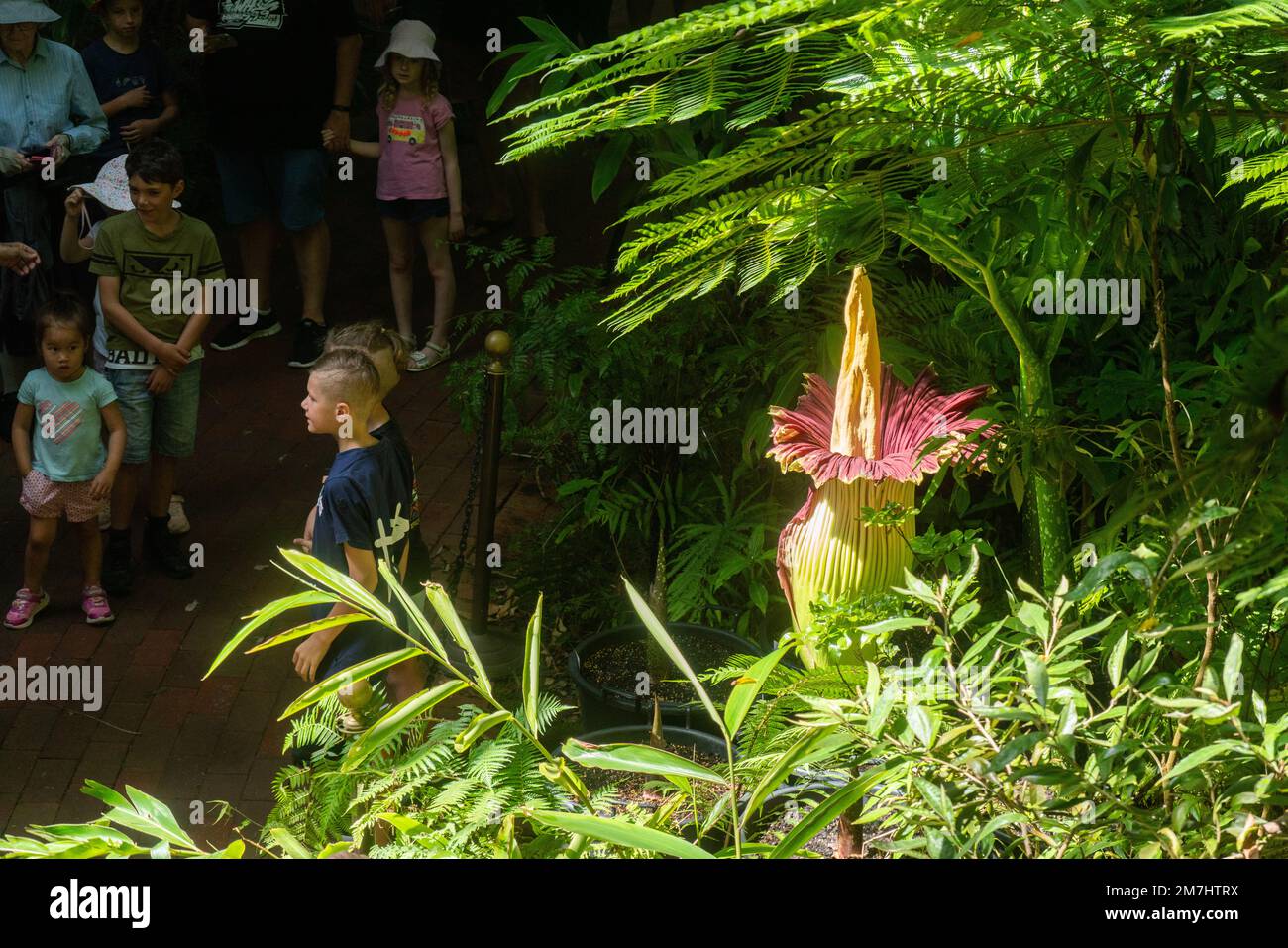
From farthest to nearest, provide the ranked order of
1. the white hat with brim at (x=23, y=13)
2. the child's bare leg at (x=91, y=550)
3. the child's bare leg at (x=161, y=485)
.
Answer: the white hat with brim at (x=23, y=13) < the child's bare leg at (x=161, y=485) < the child's bare leg at (x=91, y=550)

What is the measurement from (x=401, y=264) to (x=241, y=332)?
97cm

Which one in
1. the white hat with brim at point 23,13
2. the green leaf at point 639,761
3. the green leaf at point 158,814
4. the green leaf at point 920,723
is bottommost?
the green leaf at point 158,814

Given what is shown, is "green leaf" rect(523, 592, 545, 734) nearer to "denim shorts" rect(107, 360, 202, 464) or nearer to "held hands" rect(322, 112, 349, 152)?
"denim shorts" rect(107, 360, 202, 464)

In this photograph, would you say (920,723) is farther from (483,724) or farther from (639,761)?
(483,724)

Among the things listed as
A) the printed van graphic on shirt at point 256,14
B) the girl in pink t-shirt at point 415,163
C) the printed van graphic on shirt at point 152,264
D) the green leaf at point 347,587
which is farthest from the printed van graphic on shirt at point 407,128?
the green leaf at point 347,587

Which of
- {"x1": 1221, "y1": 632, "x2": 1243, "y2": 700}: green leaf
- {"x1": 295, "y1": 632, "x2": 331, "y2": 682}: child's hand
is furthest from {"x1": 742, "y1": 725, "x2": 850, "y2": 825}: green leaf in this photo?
{"x1": 295, "y1": 632, "x2": 331, "y2": 682}: child's hand

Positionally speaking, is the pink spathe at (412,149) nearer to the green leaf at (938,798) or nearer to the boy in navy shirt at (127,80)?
the boy in navy shirt at (127,80)

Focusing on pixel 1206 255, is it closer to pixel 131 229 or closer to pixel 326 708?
pixel 326 708

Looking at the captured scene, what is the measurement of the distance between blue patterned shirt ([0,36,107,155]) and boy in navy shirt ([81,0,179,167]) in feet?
1.18

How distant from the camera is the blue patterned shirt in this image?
543 cm

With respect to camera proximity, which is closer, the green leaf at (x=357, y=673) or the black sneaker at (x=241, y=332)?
the green leaf at (x=357, y=673)

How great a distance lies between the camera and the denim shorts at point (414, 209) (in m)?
6.28

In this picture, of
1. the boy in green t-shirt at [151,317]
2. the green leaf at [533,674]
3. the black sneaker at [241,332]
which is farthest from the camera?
the black sneaker at [241,332]

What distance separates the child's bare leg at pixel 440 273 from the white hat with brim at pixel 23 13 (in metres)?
1.75
